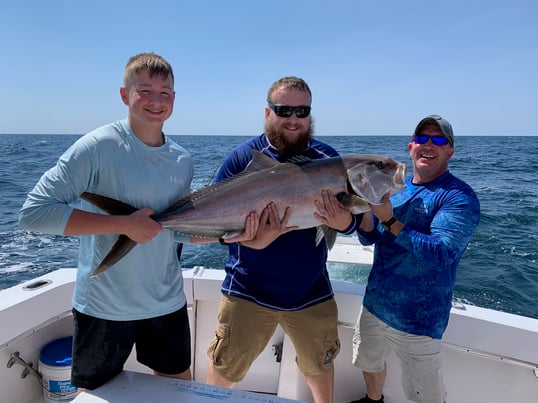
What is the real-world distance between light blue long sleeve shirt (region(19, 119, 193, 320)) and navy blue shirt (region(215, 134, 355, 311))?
0.57 m

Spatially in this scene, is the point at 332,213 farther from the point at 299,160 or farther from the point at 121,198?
the point at 121,198

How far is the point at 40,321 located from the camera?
2980 millimetres

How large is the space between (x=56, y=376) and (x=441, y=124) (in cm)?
349

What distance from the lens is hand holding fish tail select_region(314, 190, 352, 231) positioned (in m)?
2.53

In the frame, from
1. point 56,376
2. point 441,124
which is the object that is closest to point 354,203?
point 441,124

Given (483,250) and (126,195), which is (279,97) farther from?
(483,250)

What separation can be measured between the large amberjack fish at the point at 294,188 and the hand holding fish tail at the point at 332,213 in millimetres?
34

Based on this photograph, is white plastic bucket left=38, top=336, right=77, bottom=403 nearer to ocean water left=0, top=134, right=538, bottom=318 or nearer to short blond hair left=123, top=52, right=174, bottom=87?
short blond hair left=123, top=52, right=174, bottom=87

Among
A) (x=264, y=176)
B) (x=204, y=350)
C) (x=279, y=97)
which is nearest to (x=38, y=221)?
(x=264, y=176)

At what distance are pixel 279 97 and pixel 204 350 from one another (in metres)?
2.43

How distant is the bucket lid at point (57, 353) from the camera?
2938mm

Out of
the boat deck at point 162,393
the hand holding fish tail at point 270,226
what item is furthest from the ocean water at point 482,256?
the boat deck at point 162,393

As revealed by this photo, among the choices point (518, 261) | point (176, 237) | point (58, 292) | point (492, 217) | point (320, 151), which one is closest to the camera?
point (176, 237)

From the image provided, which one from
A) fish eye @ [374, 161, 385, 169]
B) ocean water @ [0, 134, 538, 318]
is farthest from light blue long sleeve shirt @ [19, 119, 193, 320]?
ocean water @ [0, 134, 538, 318]
